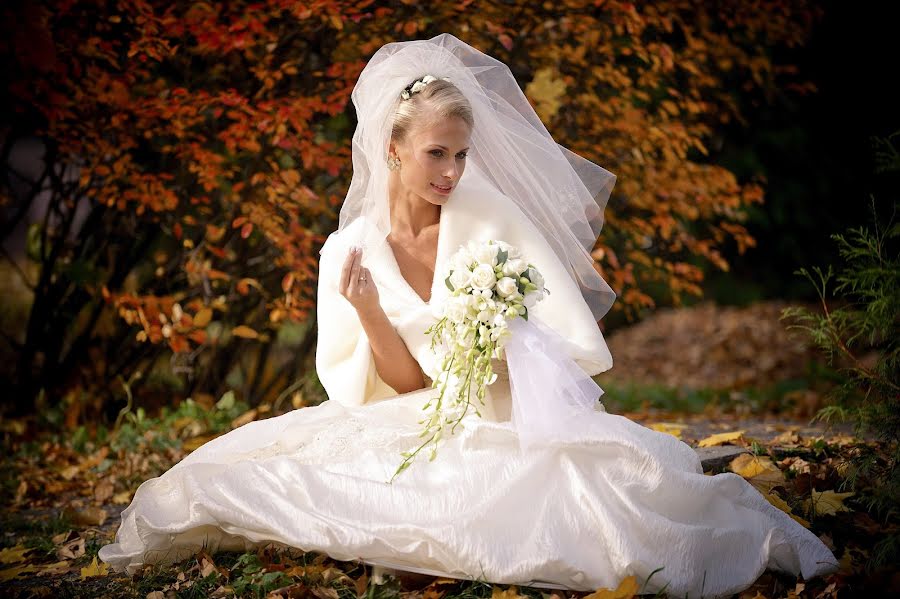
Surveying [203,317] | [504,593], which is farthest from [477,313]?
[203,317]

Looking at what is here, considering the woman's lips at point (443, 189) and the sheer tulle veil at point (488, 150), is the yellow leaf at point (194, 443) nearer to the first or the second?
the sheer tulle veil at point (488, 150)

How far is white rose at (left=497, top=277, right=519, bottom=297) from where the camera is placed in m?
2.76

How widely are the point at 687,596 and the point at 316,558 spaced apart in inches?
50.8

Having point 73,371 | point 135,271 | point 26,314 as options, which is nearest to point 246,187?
point 135,271

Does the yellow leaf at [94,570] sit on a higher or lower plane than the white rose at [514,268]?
lower

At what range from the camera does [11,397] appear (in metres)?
6.23

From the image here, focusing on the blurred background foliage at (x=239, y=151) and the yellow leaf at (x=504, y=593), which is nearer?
the yellow leaf at (x=504, y=593)

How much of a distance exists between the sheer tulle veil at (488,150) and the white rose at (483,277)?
0.72 m

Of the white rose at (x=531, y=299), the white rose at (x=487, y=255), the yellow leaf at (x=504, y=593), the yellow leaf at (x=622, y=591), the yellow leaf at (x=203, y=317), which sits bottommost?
the yellow leaf at (x=504, y=593)

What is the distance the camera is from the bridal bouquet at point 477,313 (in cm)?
277

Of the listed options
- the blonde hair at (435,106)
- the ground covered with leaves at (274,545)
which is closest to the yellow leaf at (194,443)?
the ground covered with leaves at (274,545)

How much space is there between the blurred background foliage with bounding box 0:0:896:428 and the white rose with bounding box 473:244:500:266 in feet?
7.46

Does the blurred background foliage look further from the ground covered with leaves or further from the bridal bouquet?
the bridal bouquet

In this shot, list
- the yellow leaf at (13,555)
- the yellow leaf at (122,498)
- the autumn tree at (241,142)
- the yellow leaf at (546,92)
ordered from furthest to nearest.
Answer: the yellow leaf at (546,92)
the autumn tree at (241,142)
the yellow leaf at (122,498)
the yellow leaf at (13,555)
